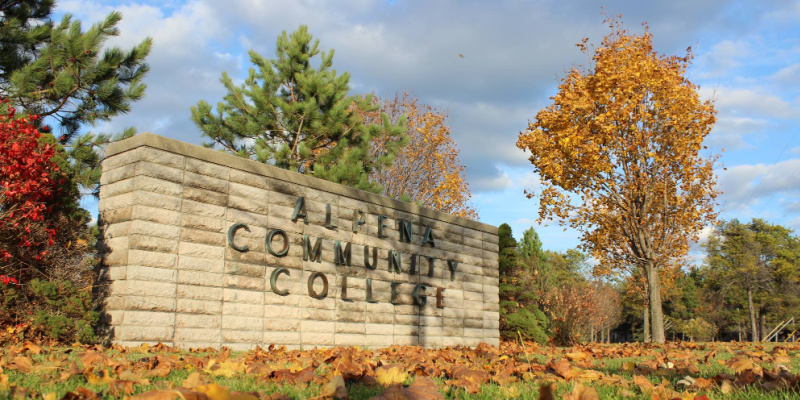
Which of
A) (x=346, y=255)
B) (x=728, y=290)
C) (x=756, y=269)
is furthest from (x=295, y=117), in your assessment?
(x=728, y=290)

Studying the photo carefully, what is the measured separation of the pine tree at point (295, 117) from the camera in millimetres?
19266

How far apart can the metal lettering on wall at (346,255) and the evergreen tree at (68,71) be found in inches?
310

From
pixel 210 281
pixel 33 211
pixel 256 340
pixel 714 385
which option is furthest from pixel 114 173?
pixel 714 385

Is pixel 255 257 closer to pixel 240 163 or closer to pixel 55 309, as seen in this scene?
pixel 240 163

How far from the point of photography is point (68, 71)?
15.7 metres

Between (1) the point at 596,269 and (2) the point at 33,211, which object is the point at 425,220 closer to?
(2) the point at 33,211

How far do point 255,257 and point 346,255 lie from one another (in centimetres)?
188

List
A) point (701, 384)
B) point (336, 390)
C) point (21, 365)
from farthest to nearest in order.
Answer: point (21, 365) → point (701, 384) → point (336, 390)

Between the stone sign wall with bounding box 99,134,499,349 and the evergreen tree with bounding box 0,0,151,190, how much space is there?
7.74m

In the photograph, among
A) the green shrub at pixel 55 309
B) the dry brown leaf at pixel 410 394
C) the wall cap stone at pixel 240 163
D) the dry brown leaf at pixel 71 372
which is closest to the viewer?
the dry brown leaf at pixel 410 394

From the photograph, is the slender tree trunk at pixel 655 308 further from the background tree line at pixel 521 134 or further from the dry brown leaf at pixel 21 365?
the dry brown leaf at pixel 21 365

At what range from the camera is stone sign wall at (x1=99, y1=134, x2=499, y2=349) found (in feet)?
24.8

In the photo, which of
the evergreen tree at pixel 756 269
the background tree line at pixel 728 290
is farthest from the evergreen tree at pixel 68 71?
the evergreen tree at pixel 756 269

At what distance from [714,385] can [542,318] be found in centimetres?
1547
